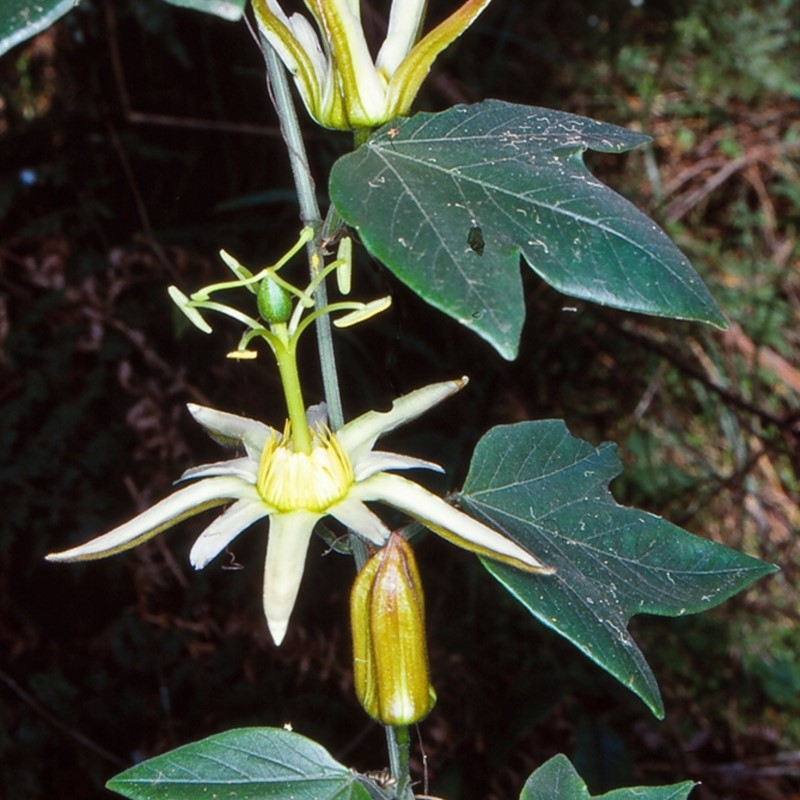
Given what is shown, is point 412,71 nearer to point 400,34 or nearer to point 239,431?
point 400,34

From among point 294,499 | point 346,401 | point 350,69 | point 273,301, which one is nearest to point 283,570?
point 294,499

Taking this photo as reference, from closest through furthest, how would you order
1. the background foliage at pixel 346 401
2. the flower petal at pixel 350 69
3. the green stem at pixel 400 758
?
the flower petal at pixel 350 69, the green stem at pixel 400 758, the background foliage at pixel 346 401

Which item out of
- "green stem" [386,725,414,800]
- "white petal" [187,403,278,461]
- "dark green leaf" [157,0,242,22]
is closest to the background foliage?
"white petal" [187,403,278,461]

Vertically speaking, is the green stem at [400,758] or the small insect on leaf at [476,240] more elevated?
the small insect on leaf at [476,240]

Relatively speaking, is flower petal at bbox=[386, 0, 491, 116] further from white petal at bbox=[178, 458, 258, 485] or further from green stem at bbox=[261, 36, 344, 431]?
white petal at bbox=[178, 458, 258, 485]

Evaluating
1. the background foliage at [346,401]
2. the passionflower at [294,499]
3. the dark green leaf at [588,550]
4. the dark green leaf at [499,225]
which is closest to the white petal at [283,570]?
the passionflower at [294,499]

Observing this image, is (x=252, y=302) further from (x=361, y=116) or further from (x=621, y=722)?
(x=361, y=116)

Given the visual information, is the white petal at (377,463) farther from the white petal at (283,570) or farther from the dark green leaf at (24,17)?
the dark green leaf at (24,17)
